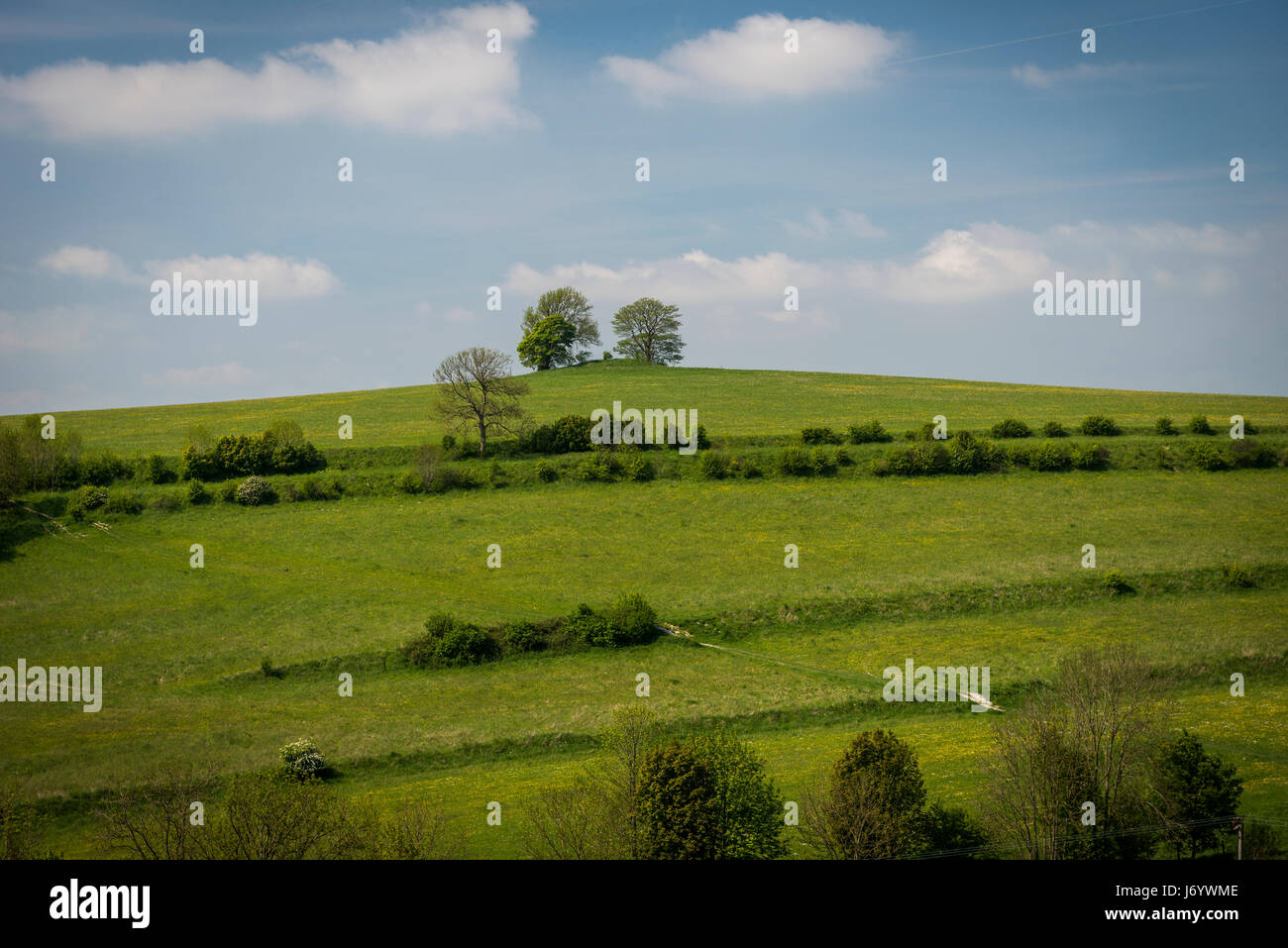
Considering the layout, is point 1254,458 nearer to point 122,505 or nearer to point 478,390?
point 478,390

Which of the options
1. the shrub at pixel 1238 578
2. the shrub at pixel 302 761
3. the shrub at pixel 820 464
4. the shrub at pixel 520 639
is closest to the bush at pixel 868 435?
the shrub at pixel 820 464

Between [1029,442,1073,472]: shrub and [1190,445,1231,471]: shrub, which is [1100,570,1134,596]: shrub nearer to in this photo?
[1029,442,1073,472]: shrub

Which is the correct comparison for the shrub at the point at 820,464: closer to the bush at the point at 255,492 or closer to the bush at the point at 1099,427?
Answer: the bush at the point at 1099,427

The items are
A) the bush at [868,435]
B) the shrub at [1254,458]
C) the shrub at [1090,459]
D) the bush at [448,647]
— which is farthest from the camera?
the bush at [868,435]

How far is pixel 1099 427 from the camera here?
84438 mm

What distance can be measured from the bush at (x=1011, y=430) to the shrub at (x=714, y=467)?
1068 inches

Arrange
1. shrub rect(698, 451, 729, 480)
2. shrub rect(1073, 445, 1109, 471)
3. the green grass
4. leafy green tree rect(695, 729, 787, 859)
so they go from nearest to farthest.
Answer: leafy green tree rect(695, 729, 787, 859) → shrub rect(1073, 445, 1109, 471) → shrub rect(698, 451, 729, 480) → the green grass

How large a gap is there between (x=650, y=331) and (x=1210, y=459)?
86.6 m

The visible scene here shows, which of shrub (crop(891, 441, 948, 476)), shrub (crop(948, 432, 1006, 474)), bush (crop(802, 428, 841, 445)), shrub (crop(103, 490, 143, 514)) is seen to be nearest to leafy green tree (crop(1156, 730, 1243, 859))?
shrub (crop(891, 441, 948, 476))

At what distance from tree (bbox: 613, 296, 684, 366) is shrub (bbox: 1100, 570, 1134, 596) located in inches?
3685

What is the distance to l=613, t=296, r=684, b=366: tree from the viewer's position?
144 m

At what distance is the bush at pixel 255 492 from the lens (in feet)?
238

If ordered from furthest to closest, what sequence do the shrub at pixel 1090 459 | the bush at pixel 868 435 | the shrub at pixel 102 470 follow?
the bush at pixel 868 435 < the shrub at pixel 1090 459 < the shrub at pixel 102 470

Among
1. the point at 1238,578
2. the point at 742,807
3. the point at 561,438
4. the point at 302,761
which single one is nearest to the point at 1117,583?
the point at 1238,578
